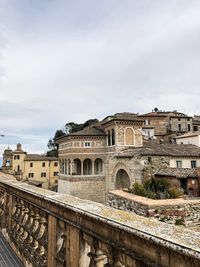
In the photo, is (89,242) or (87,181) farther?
(87,181)

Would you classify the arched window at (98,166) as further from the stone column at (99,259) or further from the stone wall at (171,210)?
the stone column at (99,259)

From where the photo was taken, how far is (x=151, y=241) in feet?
5.20

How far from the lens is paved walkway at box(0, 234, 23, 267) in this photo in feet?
13.5

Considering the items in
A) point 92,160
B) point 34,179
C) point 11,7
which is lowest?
point 34,179

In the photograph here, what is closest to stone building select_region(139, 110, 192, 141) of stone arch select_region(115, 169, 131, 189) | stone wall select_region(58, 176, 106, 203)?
stone wall select_region(58, 176, 106, 203)

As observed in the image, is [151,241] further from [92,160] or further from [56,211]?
[92,160]

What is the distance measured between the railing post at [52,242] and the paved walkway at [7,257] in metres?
1.23

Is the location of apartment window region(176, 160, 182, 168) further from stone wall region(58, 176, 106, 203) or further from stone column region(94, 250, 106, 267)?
stone column region(94, 250, 106, 267)

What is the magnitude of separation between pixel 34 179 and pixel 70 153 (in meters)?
25.7

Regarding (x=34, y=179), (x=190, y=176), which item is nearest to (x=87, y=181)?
(x=190, y=176)

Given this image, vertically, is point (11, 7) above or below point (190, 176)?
above

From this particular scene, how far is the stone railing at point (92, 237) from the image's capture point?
1524 millimetres

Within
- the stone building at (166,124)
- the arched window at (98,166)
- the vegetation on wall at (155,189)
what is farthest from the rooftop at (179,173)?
the stone building at (166,124)

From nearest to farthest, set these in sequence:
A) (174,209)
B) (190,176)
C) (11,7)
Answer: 1. (11,7)
2. (174,209)
3. (190,176)
